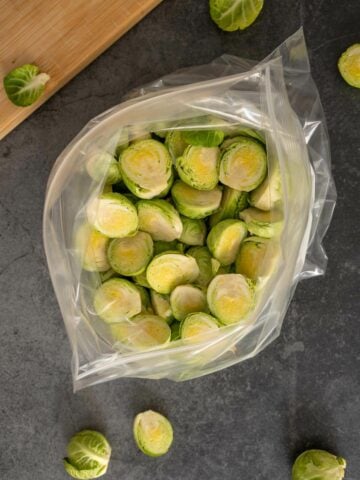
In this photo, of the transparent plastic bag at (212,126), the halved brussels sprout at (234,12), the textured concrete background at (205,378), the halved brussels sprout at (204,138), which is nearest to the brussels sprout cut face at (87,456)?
the textured concrete background at (205,378)

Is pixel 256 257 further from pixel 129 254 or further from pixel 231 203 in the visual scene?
pixel 129 254

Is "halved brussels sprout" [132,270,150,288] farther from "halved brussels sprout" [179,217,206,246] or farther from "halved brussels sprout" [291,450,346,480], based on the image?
"halved brussels sprout" [291,450,346,480]

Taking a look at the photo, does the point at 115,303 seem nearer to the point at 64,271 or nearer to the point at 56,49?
the point at 64,271

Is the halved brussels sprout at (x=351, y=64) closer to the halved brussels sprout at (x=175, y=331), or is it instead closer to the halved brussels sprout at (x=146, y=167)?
the halved brussels sprout at (x=146, y=167)

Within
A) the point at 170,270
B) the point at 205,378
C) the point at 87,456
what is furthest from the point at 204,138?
the point at 87,456

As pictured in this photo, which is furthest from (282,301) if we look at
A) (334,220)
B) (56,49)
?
(56,49)

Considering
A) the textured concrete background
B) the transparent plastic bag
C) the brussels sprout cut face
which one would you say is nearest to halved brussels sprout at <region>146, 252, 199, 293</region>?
the transparent plastic bag
